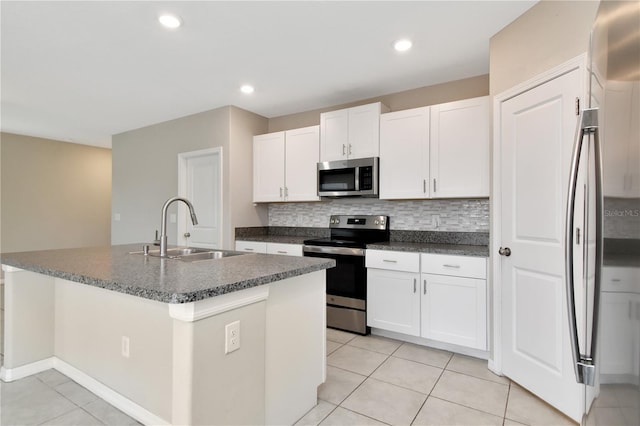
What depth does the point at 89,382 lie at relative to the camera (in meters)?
2.03

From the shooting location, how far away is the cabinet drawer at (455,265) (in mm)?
2533

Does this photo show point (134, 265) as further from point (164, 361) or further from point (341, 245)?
point (341, 245)

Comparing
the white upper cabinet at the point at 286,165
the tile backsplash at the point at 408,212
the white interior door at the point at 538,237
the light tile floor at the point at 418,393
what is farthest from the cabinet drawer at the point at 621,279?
the white upper cabinet at the point at 286,165

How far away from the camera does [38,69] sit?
2.92 metres

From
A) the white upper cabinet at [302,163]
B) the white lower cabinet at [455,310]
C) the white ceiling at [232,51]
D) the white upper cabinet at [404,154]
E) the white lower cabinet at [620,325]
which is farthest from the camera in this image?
the white upper cabinet at [302,163]

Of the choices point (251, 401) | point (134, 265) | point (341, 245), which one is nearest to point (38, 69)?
point (134, 265)

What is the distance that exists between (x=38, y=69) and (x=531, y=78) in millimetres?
3969

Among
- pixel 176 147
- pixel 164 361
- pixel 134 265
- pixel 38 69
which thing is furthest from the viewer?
pixel 176 147

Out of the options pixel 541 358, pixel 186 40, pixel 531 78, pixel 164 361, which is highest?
pixel 186 40

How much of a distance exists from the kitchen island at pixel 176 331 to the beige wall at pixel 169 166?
1.88 metres

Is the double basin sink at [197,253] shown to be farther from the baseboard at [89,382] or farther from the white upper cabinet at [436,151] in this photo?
the white upper cabinet at [436,151]

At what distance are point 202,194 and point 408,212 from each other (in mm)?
2601

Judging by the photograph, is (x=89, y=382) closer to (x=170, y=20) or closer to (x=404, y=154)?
(x=170, y=20)

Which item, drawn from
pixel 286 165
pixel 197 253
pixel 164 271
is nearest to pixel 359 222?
pixel 286 165
